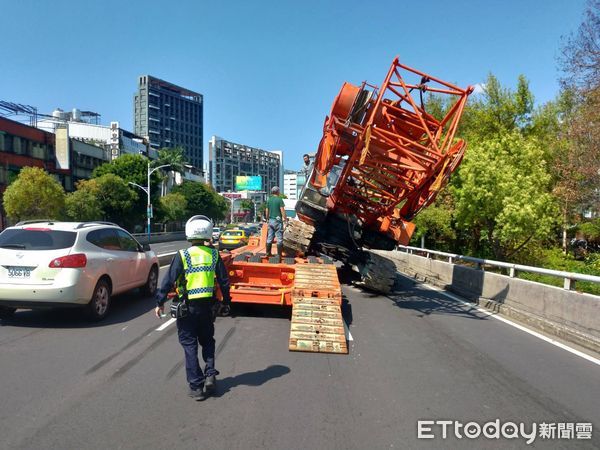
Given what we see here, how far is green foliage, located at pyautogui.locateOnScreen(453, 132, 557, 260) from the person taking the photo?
17406mm

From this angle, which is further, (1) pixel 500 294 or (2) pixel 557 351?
(1) pixel 500 294

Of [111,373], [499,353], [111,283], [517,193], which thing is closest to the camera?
[111,373]

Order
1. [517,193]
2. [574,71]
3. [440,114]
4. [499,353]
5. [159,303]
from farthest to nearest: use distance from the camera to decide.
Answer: [440,114]
[517,193]
[574,71]
[499,353]
[159,303]

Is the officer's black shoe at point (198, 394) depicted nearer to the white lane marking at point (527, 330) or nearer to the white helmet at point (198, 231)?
the white helmet at point (198, 231)

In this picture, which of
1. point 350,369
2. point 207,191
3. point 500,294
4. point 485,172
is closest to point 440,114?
point 485,172

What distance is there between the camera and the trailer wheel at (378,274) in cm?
1182

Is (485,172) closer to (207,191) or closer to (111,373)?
(111,373)

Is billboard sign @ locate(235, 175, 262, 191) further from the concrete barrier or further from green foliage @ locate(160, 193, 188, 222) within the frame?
the concrete barrier

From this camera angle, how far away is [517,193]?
1762cm

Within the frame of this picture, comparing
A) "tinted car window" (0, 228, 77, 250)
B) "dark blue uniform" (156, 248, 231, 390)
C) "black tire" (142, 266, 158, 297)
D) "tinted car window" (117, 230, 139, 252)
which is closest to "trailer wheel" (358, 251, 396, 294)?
"black tire" (142, 266, 158, 297)

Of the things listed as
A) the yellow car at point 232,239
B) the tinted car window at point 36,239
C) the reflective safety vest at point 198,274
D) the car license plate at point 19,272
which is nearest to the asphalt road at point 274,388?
the car license plate at point 19,272

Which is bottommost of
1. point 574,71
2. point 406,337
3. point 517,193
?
point 406,337

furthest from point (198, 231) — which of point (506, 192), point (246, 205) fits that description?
point (246, 205)

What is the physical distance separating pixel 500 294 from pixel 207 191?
242ft
